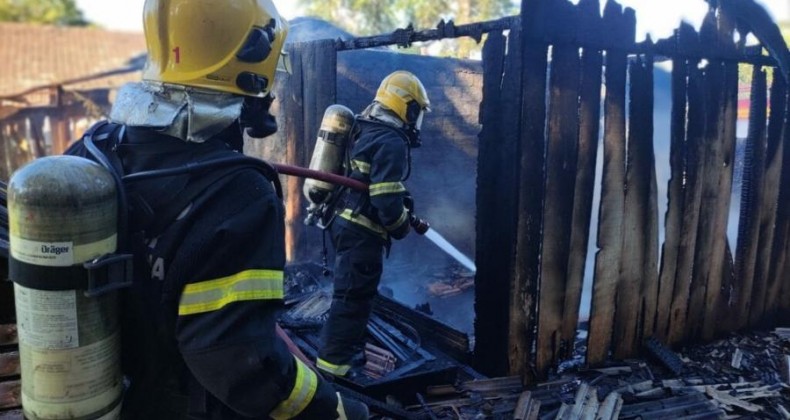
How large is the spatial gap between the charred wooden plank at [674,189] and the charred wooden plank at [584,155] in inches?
35.0

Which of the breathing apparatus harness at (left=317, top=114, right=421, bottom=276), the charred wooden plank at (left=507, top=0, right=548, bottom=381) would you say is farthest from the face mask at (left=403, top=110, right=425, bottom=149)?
the charred wooden plank at (left=507, top=0, right=548, bottom=381)

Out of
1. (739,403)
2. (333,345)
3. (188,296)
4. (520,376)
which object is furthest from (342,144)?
(739,403)

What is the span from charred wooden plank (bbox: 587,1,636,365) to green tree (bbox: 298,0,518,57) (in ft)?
45.3

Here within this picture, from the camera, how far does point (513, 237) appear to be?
3.65 metres

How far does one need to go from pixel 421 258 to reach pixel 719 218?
390 cm

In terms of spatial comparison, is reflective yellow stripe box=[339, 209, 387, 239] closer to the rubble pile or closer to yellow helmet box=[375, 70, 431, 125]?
yellow helmet box=[375, 70, 431, 125]

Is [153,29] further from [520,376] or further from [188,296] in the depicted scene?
[520,376]

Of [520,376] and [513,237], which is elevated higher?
[513,237]

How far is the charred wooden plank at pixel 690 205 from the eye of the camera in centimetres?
427

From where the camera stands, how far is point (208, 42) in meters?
1.74

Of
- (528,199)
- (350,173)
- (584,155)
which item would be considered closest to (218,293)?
(528,199)

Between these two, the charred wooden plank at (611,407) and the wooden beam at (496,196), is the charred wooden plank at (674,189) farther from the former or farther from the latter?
the wooden beam at (496,196)

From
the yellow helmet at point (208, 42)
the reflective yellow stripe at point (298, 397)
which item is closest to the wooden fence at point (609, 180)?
the yellow helmet at point (208, 42)

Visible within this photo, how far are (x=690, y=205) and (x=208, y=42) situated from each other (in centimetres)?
405
